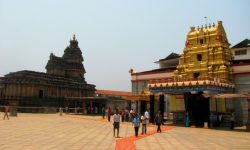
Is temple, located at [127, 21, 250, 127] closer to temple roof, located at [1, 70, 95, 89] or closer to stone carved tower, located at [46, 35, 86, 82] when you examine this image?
temple roof, located at [1, 70, 95, 89]

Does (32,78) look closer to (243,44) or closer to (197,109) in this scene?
(197,109)

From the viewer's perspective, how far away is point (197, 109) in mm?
30719

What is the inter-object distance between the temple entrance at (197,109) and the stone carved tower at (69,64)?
4927 centimetres

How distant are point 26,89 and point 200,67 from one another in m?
37.4

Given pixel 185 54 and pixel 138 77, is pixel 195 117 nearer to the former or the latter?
pixel 185 54

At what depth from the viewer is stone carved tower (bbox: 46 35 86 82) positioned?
77.4 m

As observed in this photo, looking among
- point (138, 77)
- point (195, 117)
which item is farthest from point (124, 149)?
point (138, 77)

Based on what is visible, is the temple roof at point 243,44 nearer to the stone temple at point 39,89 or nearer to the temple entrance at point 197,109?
the temple entrance at point 197,109

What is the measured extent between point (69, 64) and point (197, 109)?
5339cm

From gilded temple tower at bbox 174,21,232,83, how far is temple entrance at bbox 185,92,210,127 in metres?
2.73

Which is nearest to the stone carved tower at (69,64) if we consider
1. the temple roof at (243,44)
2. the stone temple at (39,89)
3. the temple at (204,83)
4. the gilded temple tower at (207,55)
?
the stone temple at (39,89)

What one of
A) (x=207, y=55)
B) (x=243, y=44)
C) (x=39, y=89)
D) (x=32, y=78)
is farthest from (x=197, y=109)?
(x=32, y=78)

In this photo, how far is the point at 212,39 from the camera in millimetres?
34188

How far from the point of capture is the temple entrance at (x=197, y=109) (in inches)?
1159
